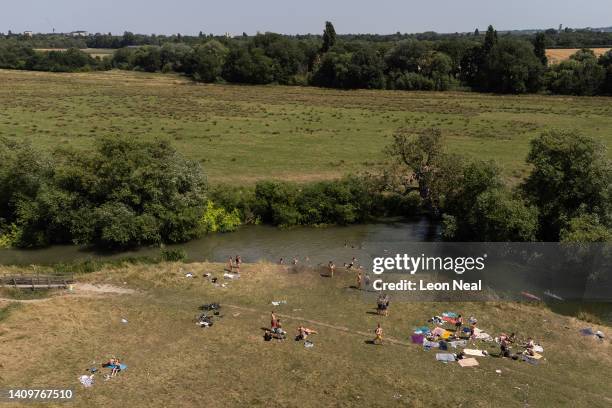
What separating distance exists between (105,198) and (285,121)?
159 ft

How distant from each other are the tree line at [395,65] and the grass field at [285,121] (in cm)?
780

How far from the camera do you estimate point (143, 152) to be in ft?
156

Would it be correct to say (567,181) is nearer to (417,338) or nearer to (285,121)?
(417,338)

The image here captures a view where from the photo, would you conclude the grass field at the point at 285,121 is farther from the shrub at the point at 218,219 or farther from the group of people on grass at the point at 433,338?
the group of people on grass at the point at 433,338

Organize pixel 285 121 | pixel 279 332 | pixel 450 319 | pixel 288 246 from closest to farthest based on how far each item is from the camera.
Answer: pixel 279 332, pixel 450 319, pixel 288 246, pixel 285 121

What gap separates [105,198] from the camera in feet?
155

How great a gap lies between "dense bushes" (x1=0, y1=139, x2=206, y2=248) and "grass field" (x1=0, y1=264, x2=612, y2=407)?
9186 millimetres

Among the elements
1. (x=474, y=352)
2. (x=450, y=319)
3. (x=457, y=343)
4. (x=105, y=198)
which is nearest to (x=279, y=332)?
(x=457, y=343)

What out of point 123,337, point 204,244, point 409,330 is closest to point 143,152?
point 204,244

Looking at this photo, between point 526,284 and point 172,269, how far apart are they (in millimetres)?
Result: 25334

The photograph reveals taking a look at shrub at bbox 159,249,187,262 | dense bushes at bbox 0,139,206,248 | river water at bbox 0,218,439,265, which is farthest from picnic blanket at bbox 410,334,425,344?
dense bushes at bbox 0,139,206,248

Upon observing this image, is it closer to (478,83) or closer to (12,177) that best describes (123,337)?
(12,177)

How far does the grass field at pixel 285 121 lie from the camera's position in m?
67.8

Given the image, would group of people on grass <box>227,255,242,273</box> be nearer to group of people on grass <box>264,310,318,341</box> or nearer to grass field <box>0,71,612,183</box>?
group of people on grass <box>264,310,318,341</box>
